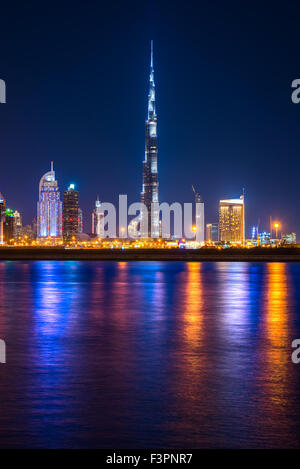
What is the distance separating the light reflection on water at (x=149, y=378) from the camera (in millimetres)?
6664

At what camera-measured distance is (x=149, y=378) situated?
9.52 m

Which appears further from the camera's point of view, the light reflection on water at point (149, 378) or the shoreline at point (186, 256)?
the shoreline at point (186, 256)

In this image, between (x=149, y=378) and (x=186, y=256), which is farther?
(x=186, y=256)

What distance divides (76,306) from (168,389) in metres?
13.1

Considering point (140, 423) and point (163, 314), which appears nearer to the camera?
point (140, 423)

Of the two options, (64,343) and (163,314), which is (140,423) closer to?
(64,343)

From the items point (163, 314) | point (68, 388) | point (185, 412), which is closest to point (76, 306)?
point (163, 314)

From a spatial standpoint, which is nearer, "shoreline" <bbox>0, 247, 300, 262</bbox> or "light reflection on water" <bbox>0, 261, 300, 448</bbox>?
"light reflection on water" <bbox>0, 261, 300, 448</bbox>

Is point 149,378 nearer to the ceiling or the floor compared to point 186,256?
nearer to the ceiling

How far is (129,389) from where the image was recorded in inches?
344

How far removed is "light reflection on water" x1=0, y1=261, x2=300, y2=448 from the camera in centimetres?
666
